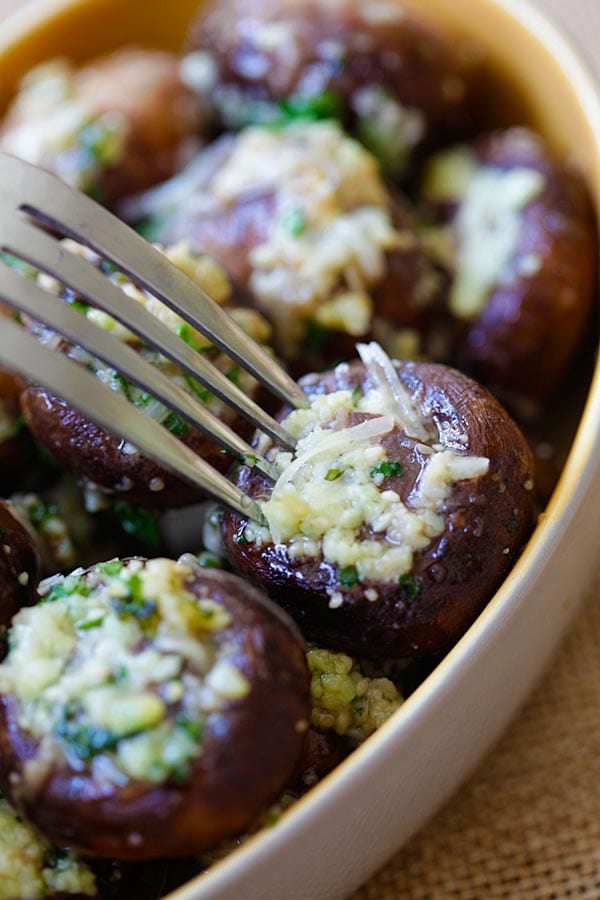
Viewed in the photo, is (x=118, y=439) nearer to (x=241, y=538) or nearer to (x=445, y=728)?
(x=241, y=538)

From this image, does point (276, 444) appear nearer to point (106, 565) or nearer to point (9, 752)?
point (106, 565)

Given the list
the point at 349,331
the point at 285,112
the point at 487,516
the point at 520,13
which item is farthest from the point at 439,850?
the point at 520,13

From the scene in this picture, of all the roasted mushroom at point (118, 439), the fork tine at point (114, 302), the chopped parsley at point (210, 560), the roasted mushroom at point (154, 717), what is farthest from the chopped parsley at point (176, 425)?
the roasted mushroom at point (154, 717)

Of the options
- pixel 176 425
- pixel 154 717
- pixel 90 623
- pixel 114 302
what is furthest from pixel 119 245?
pixel 154 717

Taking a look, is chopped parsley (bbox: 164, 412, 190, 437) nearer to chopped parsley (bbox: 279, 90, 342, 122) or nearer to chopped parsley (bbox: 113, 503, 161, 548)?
chopped parsley (bbox: 113, 503, 161, 548)

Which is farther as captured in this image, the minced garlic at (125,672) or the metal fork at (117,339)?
the metal fork at (117,339)

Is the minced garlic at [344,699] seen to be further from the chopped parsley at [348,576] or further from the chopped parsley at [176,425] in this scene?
the chopped parsley at [176,425]
